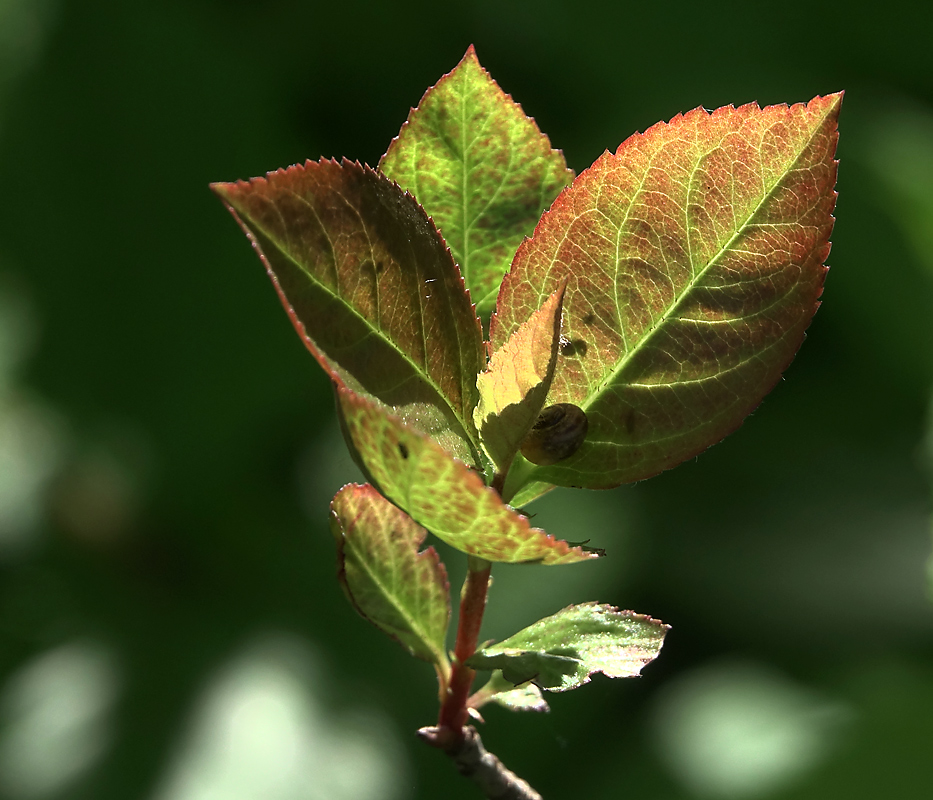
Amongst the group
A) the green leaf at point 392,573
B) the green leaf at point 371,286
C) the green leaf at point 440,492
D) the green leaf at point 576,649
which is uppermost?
the green leaf at point 371,286

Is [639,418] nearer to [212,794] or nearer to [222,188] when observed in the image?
[222,188]

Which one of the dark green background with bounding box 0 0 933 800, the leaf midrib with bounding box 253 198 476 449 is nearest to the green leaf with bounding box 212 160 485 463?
the leaf midrib with bounding box 253 198 476 449

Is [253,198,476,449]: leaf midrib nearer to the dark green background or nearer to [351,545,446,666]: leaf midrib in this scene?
[351,545,446,666]: leaf midrib

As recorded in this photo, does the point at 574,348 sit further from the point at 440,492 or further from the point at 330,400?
the point at 330,400

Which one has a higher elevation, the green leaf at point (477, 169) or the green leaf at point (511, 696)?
the green leaf at point (477, 169)

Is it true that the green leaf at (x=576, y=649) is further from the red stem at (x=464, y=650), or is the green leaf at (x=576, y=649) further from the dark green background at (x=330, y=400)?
the dark green background at (x=330, y=400)

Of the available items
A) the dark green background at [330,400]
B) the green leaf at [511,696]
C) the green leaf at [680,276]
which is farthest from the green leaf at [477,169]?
the dark green background at [330,400]
